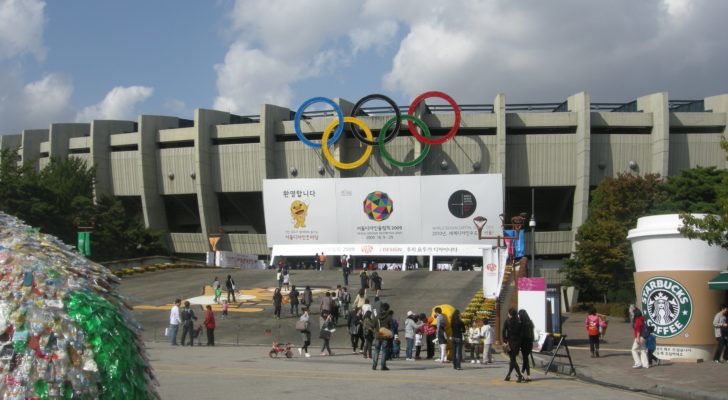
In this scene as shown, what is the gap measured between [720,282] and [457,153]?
4802 centimetres

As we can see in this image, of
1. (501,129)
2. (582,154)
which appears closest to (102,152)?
(501,129)

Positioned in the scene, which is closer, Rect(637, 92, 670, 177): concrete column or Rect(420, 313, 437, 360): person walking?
Rect(420, 313, 437, 360): person walking

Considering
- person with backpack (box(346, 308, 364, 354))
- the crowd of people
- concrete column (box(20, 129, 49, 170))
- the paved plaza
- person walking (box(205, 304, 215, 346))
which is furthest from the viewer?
concrete column (box(20, 129, 49, 170))

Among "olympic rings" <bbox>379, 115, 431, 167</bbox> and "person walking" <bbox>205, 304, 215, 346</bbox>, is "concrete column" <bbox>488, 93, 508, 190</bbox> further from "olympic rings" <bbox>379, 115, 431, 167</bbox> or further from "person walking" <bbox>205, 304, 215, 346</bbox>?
"person walking" <bbox>205, 304, 215, 346</bbox>

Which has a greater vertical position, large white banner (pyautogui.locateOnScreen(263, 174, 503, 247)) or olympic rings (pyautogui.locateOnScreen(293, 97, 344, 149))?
olympic rings (pyautogui.locateOnScreen(293, 97, 344, 149))

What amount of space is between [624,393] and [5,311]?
35.2 ft

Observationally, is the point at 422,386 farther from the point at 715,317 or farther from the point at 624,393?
the point at 715,317

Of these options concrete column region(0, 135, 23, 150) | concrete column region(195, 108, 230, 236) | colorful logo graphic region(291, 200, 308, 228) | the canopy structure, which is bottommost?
the canopy structure

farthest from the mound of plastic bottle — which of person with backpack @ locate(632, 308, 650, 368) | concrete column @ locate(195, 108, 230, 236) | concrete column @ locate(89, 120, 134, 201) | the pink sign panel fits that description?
concrete column @ locate(89, 120, 134, 201)

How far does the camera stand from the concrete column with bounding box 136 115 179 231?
69.8 meters

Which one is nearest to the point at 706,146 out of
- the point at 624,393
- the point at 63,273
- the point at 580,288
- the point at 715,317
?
the point at 580,288

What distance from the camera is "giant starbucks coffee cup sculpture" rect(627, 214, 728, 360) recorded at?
17.6m

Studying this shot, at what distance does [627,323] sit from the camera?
36969 mm

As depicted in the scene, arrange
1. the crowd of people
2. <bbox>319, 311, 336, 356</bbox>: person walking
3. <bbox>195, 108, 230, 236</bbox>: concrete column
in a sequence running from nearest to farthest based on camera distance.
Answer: the crowd of people, <bbox>319, 311, 336, 356</bbox>: person walking, <bbox>195, 108, 230, 236</bbox>: concrete column
